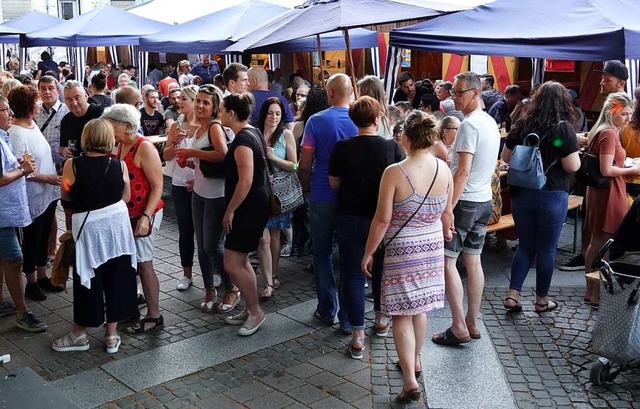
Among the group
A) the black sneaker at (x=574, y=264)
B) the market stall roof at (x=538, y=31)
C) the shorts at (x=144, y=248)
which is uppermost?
the market stall roof at (x=538, y=31)

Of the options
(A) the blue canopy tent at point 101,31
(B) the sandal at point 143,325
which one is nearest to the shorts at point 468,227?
(B) the sandal at point 143,325

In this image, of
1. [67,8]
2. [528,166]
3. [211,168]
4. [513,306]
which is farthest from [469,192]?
[67,8]

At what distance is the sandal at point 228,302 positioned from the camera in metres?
5.71

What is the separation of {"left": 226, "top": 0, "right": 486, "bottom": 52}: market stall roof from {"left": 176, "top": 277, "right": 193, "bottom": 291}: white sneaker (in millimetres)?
2675

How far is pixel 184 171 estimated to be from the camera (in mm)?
5871

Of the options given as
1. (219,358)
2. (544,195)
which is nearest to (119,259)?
(219,358)

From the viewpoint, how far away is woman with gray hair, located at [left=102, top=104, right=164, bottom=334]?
5.04 metres

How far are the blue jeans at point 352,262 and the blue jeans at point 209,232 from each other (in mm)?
1109

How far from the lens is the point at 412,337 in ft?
13.5

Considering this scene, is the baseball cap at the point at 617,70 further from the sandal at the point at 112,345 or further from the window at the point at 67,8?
the window at the point at 67,8

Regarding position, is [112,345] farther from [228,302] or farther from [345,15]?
[345,15]

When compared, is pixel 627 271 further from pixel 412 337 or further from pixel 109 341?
pixel 109 341

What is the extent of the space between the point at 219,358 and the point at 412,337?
4.74 ft

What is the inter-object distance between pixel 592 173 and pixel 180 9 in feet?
35.0
